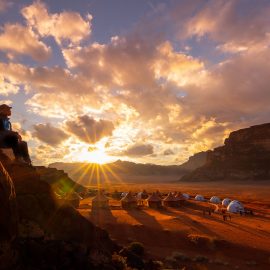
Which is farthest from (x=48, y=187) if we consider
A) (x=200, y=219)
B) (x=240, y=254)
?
(x=200, y=219)

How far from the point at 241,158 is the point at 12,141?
141 m

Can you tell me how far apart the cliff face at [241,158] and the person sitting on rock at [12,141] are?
128069 mm

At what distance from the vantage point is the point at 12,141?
1619 cm

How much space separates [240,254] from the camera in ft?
82.9

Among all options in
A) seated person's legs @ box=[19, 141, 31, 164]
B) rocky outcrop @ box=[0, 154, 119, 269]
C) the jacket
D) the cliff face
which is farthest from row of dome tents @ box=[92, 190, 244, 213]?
the cliff face

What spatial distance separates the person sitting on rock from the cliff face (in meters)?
128

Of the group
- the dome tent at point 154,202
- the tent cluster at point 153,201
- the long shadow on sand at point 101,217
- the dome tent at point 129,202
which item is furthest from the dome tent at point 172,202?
the long shadow on sand at point 101,217

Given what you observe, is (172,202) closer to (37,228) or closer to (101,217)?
(101,217)

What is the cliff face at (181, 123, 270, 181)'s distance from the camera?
138375mm

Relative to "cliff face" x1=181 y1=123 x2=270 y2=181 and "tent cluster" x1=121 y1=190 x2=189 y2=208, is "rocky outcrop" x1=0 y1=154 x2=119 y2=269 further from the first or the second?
"cliff face" x1=181 y1=123 x2=270 y2=181

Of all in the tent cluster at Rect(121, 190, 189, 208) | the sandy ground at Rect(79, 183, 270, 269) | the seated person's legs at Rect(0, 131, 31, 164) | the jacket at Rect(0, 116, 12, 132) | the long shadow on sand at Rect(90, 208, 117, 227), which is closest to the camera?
the seated person's legs at Rect(0, 131, 31, 164)

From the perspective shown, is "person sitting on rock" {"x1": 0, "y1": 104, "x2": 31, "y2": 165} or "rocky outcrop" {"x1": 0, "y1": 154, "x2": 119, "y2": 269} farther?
"person sitting on rock" {"x1": 0, "y1": 104, "x2": 31, "y2": 165}

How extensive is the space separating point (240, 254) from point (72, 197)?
28.1m

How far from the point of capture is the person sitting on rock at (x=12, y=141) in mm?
15900
